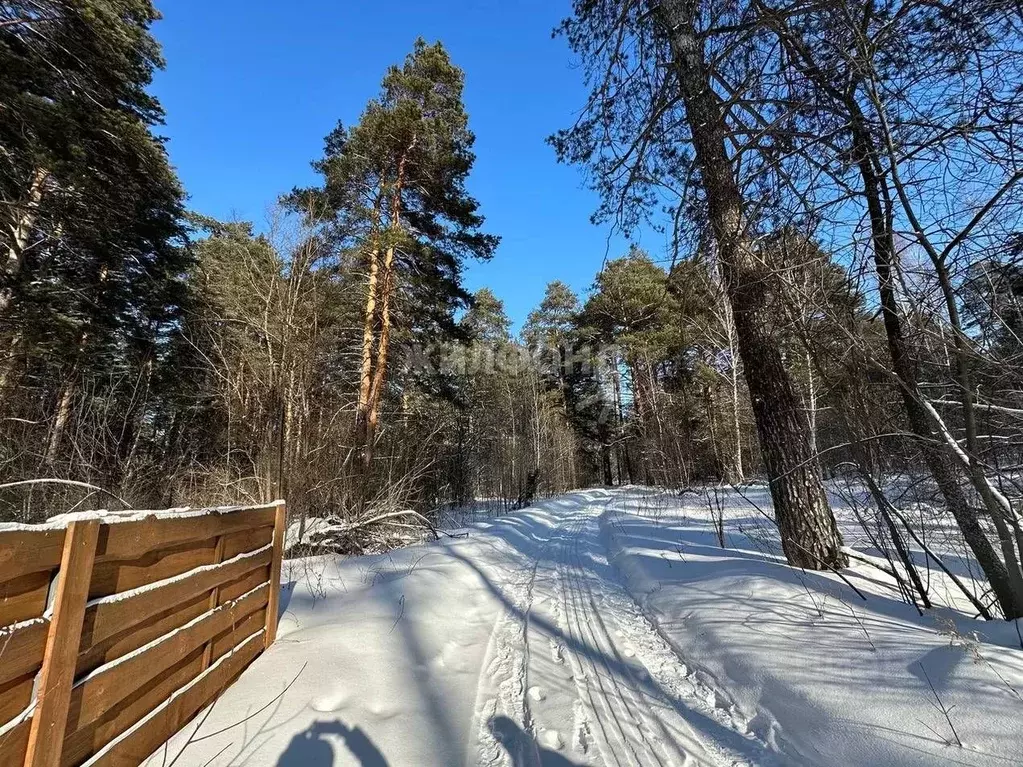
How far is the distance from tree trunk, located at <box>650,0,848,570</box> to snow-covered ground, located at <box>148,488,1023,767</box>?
475 mm

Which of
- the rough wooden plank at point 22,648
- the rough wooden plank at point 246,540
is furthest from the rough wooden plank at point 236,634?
the rough wooden plank at point 22,648

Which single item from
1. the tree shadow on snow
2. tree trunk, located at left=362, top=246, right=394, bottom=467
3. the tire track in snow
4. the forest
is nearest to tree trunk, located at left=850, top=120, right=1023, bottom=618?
the forest

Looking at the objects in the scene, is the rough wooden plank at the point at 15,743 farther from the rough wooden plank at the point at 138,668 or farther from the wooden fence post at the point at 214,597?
the wooden fence post at the point at 214,597

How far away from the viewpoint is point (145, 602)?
6.41 feet

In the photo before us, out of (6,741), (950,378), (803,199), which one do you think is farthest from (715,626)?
(6,741)

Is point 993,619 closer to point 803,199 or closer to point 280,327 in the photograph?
point 803,199

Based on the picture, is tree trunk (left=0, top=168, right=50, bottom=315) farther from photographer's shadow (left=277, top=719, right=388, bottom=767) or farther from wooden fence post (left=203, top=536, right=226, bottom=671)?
photographer's shadow (left=277, top=719, right=388, bottom=767)

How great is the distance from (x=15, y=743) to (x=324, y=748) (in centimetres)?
127

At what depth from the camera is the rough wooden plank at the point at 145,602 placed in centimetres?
167

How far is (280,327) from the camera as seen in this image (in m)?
6.12

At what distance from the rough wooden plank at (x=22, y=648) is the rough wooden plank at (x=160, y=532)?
30 centimetres

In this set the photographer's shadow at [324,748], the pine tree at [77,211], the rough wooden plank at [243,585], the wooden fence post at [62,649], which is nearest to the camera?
the wooden fence post at [62,649]

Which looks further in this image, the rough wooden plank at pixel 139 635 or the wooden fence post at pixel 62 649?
the rough wooden plank at pixel 139 635

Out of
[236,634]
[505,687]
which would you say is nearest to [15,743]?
[236,634]
